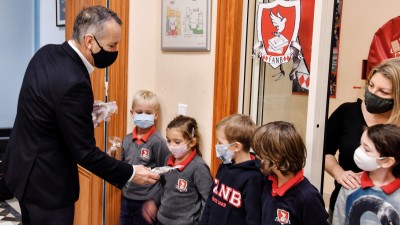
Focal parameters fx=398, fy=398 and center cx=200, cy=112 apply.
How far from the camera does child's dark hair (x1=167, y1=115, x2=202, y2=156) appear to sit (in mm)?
2227

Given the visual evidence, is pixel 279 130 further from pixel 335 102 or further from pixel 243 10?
pixel 335 102

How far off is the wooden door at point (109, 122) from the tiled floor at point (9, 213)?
3.13 ft

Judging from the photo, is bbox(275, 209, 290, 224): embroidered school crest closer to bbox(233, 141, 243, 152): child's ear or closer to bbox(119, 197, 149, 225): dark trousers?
bbox(233, 141, 243, 152): child's ear

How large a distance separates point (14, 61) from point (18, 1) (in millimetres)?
709

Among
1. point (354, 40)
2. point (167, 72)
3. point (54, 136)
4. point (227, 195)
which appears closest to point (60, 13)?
point (167, 72)

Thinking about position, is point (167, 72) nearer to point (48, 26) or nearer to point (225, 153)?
point (225, 153)

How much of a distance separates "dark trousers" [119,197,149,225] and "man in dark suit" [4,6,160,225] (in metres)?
0.69

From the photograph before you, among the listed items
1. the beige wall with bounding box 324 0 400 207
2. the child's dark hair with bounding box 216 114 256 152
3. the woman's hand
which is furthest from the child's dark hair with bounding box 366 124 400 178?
the beige wall with bounding box 324 0 400 207

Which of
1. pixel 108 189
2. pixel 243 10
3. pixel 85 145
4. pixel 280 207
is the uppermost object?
pixel 243 10

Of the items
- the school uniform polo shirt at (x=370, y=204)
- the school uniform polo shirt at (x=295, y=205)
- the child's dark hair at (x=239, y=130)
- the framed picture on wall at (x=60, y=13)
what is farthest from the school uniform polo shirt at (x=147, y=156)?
the framed picture on wall at (x=60, y=13)

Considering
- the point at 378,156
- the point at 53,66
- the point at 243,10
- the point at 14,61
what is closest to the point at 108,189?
the point at 53,66

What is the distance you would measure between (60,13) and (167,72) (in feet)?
6.34

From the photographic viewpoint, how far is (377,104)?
1.49 m

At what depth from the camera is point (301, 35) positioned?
1.83 meters
